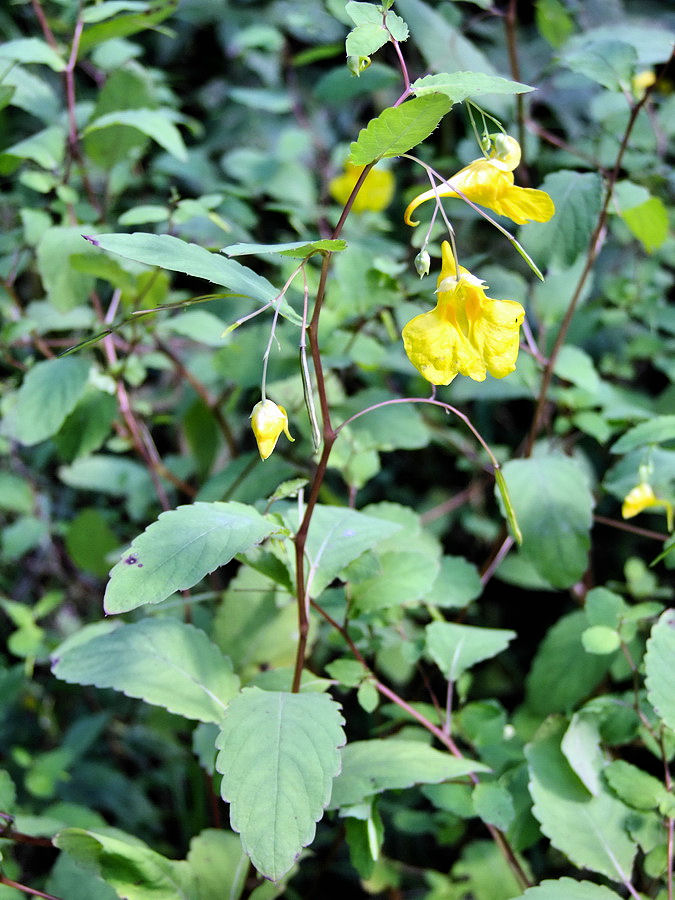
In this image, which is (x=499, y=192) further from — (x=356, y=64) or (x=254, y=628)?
(x=254, y=628)

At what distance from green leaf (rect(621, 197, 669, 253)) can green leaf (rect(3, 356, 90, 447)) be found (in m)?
0.89

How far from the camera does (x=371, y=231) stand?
6.13 feet

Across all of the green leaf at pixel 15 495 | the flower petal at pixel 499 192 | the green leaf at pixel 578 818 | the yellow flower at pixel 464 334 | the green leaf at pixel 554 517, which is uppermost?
the flower petal at pixel 499 192

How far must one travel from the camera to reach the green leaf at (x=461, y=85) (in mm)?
583

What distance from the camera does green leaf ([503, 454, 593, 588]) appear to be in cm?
108

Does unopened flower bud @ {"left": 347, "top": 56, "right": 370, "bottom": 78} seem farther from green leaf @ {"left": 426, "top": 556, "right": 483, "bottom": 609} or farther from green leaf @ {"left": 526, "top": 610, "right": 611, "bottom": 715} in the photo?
green leaf @ {"left": 526, "top": 610, "right": 611, "bottom": 715}

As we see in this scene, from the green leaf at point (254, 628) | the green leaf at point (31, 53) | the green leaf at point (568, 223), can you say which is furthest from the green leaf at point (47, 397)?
the green leaf at point (568, 223)

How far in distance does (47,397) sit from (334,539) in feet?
1.84

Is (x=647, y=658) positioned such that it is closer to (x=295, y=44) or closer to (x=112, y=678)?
(x=112, y=678)

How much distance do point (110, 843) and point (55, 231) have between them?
35.4 inches

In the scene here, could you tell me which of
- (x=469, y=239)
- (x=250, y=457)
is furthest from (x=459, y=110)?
(x=250, y=457)

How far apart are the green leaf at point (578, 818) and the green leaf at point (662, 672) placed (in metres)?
0.20

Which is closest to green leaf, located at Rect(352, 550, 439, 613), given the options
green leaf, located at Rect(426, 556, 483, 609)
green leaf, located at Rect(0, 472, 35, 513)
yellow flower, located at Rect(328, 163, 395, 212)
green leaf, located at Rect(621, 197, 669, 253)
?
green leaf, located at Rect(426, 556, 483, 609)

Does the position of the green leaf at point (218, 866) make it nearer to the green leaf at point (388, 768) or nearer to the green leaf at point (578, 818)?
the green leaf at point (388, 768)
